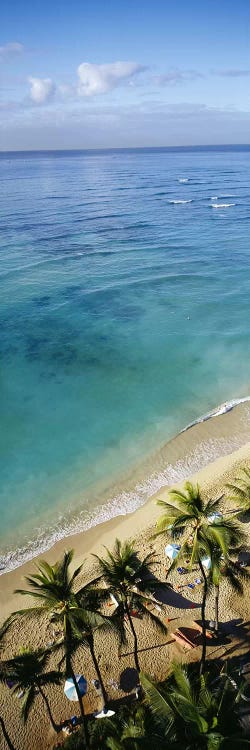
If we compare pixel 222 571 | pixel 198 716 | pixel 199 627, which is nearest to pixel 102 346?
pixel 199 627

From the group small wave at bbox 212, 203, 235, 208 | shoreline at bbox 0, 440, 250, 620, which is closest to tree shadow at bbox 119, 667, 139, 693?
shoreline at bbox 0, 440, 250, 620

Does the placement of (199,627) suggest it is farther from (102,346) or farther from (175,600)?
(102,346)

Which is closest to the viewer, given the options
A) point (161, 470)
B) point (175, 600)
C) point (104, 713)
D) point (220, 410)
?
point (104, 713)

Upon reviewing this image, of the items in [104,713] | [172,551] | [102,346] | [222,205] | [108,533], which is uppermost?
[222,205]

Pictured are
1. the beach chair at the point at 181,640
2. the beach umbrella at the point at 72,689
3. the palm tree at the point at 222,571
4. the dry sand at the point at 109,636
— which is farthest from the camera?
the beach chair at the point at 181,640

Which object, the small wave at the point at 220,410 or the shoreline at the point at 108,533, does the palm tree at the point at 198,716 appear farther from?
the small wave at the point at 220,410

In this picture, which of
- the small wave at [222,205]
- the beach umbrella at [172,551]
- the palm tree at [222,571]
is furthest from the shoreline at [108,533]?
the small wave at [222,205]

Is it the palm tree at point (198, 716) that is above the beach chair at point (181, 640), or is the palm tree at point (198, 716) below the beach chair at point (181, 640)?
above
